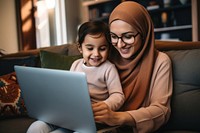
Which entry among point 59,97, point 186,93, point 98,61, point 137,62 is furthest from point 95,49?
point 186,93

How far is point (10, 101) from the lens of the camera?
1565 millimetres

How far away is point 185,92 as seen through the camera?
1.18 m

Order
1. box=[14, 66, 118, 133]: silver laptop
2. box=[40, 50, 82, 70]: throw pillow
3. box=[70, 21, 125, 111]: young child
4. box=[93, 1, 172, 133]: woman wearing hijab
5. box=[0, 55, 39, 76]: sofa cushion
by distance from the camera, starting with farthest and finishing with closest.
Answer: box=[0, 55, 39, 76]: sofa cushion, box=[40, 50, 82, 70]: throw pillow, box=[70, 21, 125, 111]: young child, box=[93, 1, 172, 133]: woman wearing hijab, box=[14, 66, 118, 133]: silver laptop

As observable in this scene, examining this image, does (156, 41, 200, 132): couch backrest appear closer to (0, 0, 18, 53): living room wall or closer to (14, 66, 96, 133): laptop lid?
(14, 66, 96, 133): laptop lid

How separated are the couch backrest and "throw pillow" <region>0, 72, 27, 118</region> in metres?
0.91

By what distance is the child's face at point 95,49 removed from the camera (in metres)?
1.17

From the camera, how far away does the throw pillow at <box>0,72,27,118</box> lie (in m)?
1.56

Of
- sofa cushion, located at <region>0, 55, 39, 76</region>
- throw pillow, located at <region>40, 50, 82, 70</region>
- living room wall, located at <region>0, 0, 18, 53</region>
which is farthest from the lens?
living room wall, located at <region>0, 0, 18, 53</region>

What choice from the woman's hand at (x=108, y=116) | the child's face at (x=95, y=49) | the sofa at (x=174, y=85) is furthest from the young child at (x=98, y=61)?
the sofa at (x=174, y=85)

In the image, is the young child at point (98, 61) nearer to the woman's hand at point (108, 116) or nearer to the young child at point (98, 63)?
the young child at point (98, 63)

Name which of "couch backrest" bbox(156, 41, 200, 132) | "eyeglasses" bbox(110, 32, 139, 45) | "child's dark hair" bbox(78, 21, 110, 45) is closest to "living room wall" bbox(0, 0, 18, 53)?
"child's dark hair" bbox(78, 21, 110, 45)

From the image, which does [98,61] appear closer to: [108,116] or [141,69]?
[141,69]

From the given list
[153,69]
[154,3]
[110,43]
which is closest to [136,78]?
[153,69]

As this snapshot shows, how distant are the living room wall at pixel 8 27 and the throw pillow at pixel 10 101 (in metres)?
1.65
